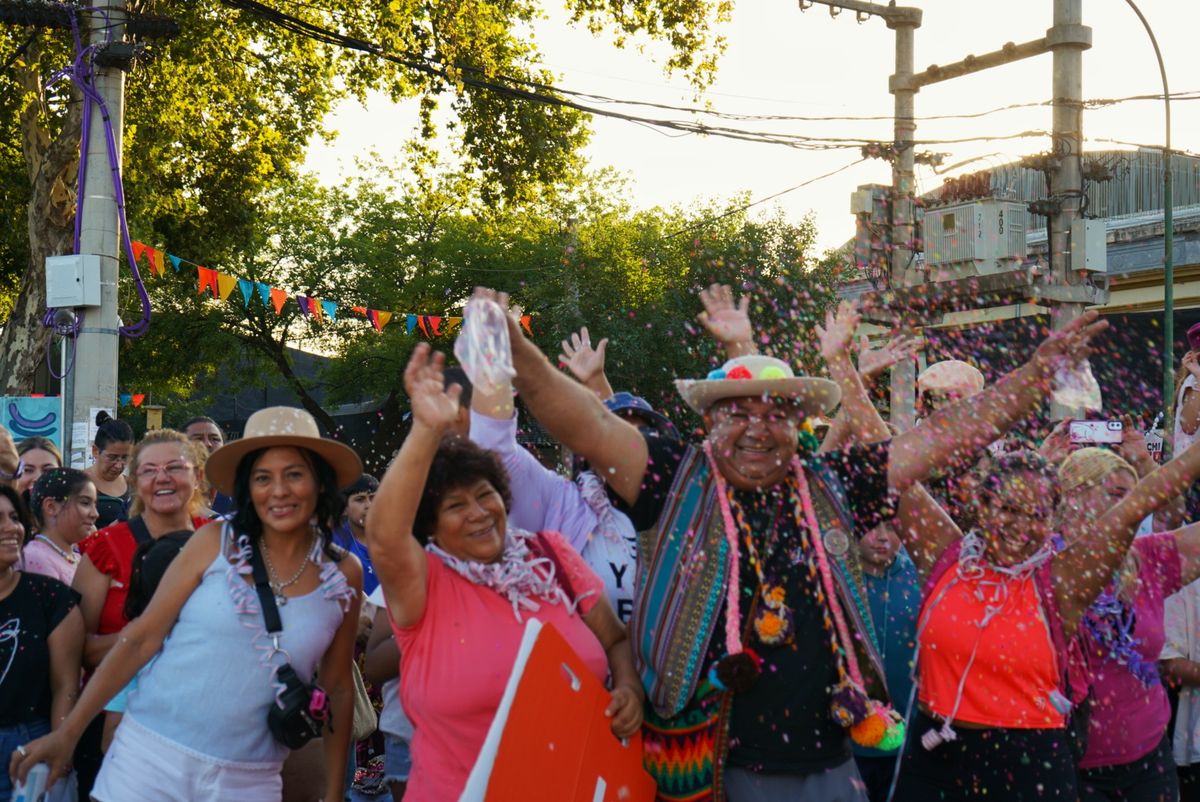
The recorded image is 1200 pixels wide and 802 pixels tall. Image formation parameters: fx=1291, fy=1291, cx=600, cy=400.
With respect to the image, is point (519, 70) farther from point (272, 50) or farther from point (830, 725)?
point (830, 725)

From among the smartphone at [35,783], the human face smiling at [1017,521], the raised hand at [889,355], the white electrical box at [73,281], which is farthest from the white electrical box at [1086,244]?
the smartphone at [35,783]

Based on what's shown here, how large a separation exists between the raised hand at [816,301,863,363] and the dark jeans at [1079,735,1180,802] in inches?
67.9

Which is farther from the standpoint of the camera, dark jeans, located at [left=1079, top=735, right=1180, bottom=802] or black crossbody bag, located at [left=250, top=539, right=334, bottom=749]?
dark jeans, located at [left=1079, top=735, right=1180, bottom=802]

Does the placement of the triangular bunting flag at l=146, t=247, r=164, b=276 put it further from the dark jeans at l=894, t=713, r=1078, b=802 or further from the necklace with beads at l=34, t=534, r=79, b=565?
the dark jeans at l=894, t=713, r=1078, b=802

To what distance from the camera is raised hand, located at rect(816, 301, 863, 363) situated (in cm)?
409

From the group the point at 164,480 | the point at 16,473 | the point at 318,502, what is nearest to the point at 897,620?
the point at 318,502

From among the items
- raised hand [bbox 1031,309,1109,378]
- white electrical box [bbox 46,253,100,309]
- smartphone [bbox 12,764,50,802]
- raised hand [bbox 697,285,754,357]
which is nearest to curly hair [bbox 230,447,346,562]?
smartphone [bbox 12,764,50,802]

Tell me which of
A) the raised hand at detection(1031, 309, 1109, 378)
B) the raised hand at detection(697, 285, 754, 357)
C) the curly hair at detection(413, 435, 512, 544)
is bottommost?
the curly hair at detection(413, 435, 512, 544)

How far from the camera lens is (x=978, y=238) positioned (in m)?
18.4

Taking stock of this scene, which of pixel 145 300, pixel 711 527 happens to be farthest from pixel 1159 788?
pixel 145 300

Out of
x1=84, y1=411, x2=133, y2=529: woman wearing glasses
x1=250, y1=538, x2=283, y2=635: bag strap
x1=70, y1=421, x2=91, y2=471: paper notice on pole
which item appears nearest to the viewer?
x1=250, y1=538, x2=283, y2=635: bag strap

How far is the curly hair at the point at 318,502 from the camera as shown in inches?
155

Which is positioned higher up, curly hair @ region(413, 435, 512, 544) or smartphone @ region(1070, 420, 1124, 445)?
smartphone @ region(1070, 420, 1124, 445)

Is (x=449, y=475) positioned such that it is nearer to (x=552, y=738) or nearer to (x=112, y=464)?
(x=552, y=738)
